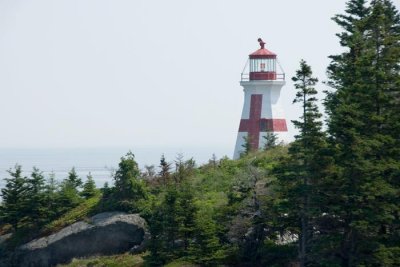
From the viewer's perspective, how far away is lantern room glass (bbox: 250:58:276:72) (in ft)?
192

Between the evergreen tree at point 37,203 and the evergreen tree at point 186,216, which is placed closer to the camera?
the evergreen tree at point 186,216

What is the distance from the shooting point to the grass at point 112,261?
3941cm

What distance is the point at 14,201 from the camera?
4603 centimetres

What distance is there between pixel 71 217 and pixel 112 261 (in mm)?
5502

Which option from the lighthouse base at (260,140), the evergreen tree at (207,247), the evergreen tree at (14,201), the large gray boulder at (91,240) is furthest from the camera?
the lighthouse base at (260,140)

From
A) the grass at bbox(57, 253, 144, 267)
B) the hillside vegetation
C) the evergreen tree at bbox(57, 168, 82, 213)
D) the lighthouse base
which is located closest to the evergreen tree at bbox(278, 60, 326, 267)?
the hillside vegetation

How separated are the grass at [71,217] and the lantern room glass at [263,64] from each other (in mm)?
17465

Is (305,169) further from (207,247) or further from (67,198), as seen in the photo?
(67,198)

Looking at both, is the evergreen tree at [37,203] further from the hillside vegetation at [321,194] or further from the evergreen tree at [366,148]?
the evergreen tree at [366,148]

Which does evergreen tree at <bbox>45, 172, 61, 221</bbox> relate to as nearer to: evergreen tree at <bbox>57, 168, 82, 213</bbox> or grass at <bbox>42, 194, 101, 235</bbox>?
evergreen tree at <bbox>57, 168, 82, 213</bbox>

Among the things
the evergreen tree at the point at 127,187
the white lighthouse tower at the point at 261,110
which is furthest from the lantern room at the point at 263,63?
the evergreen tree at the point at 127,187

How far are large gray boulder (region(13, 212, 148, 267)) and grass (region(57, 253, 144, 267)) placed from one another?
77 cm

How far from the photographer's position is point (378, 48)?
3647cm

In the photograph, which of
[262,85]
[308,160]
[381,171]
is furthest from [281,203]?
[262,85]
